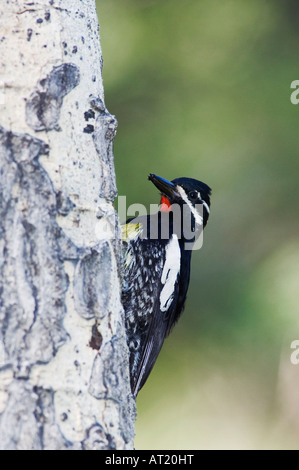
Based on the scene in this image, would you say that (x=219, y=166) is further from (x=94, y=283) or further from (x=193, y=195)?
(x=94, y=283)

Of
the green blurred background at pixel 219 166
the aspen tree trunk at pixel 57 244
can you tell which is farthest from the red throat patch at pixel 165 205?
the aspen tree trunk at pixel 57 244

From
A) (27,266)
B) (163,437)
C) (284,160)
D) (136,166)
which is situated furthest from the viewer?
(284,160)

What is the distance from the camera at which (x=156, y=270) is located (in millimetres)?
3031

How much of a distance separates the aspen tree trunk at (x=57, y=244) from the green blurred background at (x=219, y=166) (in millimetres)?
2733

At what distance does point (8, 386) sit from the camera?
4.86 feet

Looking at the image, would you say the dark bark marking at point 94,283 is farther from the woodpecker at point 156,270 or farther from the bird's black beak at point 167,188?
the bird's black beak at point 167,188

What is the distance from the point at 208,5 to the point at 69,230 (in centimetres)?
368

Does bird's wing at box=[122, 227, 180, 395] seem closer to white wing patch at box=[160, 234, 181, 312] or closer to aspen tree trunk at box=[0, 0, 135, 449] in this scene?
white wing patch at box=[160, 234, 181, 312]

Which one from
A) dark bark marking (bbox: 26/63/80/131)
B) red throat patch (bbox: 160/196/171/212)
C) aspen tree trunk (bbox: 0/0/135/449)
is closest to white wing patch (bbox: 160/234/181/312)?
red throat patch (bbox: 160/196/171/212)

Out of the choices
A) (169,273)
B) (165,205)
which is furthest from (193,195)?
(169,273)

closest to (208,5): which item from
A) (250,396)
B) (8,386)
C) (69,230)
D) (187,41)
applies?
(187,41)

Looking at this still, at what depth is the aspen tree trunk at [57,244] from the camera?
151 centimetres

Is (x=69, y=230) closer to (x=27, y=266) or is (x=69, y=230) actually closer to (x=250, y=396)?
(x=27, y=266)
